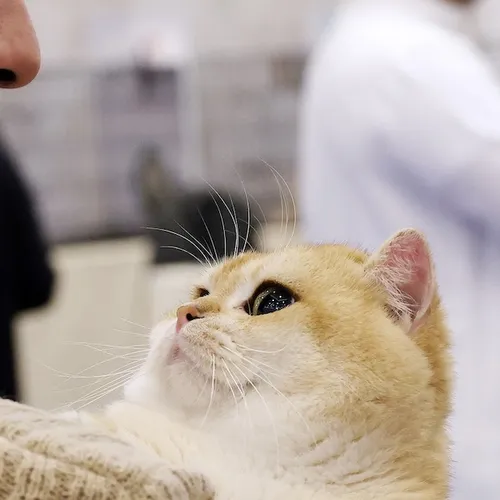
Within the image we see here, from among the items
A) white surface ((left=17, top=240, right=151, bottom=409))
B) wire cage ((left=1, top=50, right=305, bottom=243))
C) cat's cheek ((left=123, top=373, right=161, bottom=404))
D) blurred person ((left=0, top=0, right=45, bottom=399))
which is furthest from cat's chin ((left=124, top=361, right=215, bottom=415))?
wire cage ((left=1, top=50, right=305, bottom=243))

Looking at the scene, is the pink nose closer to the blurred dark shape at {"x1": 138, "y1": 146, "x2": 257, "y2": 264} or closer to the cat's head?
the cat's head

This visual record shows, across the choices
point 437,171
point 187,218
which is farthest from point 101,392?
point 187,218

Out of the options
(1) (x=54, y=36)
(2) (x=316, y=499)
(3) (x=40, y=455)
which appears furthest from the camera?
(1) (x=54, y=36)

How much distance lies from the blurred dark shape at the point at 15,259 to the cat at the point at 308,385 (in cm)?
92

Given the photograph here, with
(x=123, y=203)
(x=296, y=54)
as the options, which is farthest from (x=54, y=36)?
(x=296, y=54)

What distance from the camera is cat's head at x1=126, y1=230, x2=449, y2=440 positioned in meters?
0.48

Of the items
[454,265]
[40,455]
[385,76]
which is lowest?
[40,455]

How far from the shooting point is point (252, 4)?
2029 mm

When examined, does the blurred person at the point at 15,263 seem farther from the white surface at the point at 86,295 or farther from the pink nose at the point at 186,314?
the pink nose at the point at 186,314

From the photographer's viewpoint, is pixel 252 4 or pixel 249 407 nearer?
pixel 249 407

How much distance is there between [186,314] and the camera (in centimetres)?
53

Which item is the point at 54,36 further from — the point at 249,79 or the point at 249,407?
the point at 249,407

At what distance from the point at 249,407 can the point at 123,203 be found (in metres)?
1.67

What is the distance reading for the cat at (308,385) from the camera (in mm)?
470
